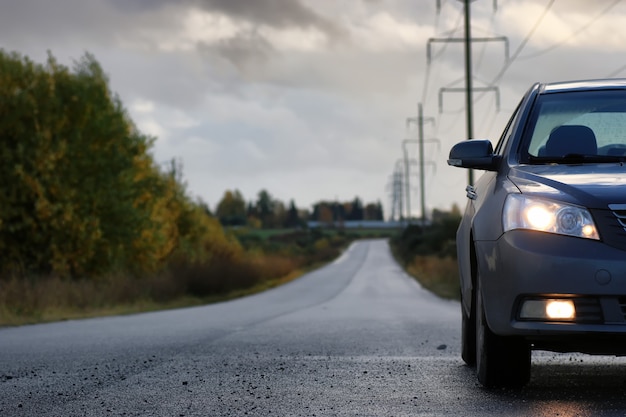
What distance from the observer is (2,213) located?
34344 millimetres

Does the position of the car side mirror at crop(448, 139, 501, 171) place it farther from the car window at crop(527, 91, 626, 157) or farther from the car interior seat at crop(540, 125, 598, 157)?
the car interior seat at crop(540, 125, 598, 157)

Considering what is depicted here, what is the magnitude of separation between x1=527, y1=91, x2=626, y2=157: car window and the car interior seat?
0.11 meters

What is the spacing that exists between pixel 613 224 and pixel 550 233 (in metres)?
0.35

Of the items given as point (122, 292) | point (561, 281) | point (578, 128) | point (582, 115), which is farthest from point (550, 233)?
point (122, 292)

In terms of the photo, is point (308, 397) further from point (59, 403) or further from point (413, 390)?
point (59, 403)

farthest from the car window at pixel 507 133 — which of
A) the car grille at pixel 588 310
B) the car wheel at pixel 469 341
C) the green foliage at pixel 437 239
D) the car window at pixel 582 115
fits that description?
the green foliage at pixel 437 239

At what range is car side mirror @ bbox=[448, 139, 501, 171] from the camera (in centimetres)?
757

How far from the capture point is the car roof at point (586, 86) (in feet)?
26.2

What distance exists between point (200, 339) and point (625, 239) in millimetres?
7230

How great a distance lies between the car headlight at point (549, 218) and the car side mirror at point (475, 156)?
3.18 ft

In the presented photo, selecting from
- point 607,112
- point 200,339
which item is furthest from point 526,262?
point 200,339

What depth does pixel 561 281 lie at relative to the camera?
619 centimetres

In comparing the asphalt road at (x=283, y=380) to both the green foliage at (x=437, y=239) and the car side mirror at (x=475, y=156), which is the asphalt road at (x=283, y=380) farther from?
the green foliage at (x=437, y=239)

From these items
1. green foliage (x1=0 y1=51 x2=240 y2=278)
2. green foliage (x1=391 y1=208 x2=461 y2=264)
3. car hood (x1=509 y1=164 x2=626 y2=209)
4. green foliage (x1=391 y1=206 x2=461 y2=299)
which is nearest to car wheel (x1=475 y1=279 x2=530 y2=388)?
car hood (x1=509 y1=164 x2=626 y2=209)
